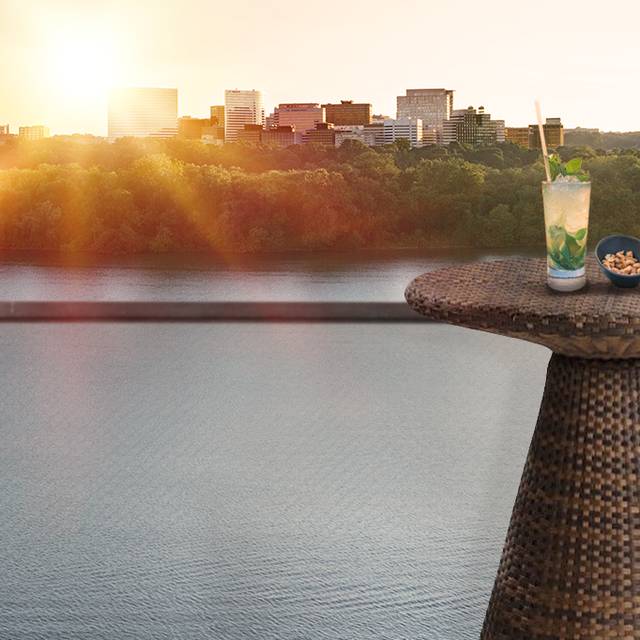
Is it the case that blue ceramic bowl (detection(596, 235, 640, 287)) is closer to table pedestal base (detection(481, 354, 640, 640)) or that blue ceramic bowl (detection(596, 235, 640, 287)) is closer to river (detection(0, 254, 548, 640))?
table pedestal base (detection(481, 354, 640, 640))

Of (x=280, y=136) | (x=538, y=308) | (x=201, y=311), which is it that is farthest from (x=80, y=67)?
(x=538, y=308)

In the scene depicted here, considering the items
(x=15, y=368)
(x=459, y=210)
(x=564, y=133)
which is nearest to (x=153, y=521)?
(x=15, y=368)

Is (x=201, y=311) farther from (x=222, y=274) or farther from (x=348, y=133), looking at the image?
(x=348, y=133)

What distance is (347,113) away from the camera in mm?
6754

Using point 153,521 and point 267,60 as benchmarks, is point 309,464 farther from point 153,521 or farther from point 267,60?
point 267,60

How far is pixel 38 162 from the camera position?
6914 millimetres

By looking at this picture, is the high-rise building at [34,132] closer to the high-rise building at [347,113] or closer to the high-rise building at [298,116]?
the high-rise building at [298,116]

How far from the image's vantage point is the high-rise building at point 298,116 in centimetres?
660

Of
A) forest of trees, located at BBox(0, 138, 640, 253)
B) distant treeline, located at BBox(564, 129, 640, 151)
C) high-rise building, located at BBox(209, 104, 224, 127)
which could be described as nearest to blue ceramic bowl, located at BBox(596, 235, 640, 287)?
forest of trees, located at BBox(0, 138, 640, 253)

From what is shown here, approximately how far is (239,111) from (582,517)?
6.39m

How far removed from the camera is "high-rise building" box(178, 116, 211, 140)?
7.00 m

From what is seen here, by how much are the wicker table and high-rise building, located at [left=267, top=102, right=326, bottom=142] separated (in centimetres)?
565

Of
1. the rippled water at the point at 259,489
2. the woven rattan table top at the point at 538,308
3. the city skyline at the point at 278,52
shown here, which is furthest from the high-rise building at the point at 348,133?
the woven rattan table top at the point at 538,308

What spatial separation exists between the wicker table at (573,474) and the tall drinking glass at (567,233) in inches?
0.6
